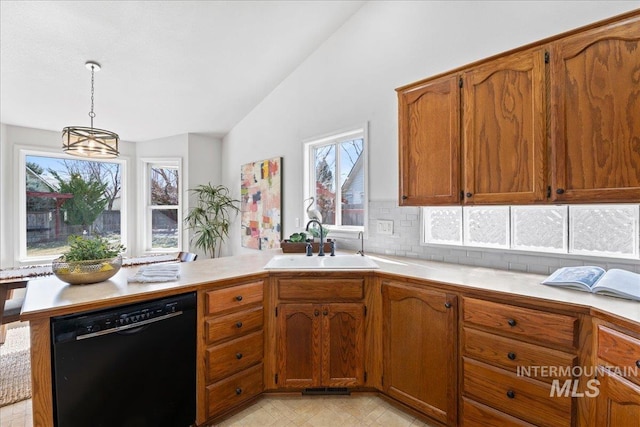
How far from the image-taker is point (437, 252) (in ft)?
7.29

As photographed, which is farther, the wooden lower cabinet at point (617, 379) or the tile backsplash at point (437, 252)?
the tile backsplash at point (437, 252)

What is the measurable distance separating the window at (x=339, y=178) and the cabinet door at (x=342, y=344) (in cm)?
98

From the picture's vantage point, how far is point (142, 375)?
1.44 metres

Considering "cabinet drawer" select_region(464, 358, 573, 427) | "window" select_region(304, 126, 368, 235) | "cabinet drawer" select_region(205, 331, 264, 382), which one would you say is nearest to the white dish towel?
"cabinet drawer" select_region(205, 331, 264, 382)

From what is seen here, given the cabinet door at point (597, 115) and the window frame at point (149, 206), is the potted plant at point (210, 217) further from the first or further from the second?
the cabinet door at point (597, 115)

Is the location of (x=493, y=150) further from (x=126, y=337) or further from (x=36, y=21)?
(x=36, y=21)

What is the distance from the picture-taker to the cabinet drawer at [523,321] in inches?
48.6

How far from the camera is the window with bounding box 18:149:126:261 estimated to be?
3803 mm

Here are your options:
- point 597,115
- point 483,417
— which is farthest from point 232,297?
point 597,115

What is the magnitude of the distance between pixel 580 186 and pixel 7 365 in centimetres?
429

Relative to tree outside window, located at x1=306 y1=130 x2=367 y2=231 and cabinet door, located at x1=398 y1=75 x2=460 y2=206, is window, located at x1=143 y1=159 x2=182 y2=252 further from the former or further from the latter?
cabinet door, located at x1=398 y1=75 x2=460 y2=206

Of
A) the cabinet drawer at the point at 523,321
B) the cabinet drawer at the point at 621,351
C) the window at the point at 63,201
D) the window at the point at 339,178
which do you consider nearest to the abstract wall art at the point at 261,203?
the window at the point at 339,178

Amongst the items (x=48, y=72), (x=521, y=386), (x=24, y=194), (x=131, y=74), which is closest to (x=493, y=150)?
(x=521, y=386)

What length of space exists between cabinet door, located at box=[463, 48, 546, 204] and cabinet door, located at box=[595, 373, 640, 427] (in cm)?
85
